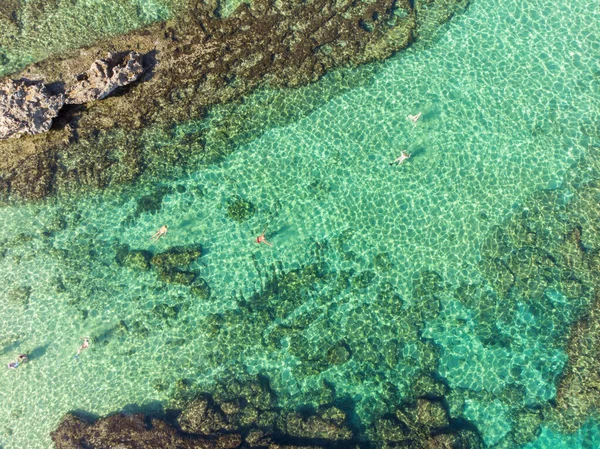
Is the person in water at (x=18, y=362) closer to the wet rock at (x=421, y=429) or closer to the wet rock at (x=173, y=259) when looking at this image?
the wet rock at (x=173, y=259)

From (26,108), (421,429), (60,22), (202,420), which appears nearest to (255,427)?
(202,420)

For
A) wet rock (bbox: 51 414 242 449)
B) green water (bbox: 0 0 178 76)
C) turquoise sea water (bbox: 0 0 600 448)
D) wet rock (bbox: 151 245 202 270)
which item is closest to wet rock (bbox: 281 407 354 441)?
turquoise sea water (bbox: 0 0 600 448)

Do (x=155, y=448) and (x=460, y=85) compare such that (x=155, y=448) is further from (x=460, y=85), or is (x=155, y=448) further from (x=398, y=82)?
(x=460, y=85)

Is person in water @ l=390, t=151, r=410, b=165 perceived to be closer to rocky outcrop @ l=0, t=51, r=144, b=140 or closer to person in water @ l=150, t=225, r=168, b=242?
person in water @ l=150, t=225, r=168, b=242

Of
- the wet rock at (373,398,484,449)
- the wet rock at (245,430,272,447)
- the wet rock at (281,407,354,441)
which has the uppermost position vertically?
the wet rock at (245,430,272,447)

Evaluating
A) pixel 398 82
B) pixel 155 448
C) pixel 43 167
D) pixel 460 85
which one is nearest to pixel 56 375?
pixel 155 448

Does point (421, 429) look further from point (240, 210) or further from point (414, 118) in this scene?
point (414, 118)
